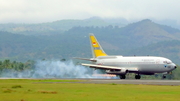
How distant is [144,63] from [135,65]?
2.52 meters

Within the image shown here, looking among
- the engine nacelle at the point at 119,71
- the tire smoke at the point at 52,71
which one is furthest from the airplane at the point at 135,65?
the tire smoke at the point at 52,71

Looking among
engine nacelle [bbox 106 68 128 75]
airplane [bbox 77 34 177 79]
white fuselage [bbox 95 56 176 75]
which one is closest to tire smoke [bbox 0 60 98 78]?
airplane [bbox 77 34 177 79]

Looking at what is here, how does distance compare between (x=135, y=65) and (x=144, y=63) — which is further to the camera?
(x=135, y=65)

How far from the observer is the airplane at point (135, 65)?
309 ft

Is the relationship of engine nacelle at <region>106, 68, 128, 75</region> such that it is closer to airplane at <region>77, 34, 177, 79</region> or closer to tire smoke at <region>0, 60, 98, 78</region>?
airplane at <region>77, 34, 177, 79</region>

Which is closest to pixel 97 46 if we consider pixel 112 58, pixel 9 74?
pixel 112 58

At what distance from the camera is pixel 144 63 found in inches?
3797

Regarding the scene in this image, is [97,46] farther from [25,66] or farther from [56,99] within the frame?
[56,99]

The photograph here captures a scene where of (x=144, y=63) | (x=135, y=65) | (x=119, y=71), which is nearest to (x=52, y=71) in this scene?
(x=119, y=71)

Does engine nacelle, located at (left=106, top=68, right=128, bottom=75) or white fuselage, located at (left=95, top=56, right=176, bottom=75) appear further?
engine nacelle, located at (left=106, top=68, right=128, bottom=75)

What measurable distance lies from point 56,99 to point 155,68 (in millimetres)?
58514

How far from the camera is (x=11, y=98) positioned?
3962cm

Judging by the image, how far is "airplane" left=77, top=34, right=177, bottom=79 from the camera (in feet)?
309

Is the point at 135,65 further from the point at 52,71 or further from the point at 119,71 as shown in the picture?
the point at 52,71
